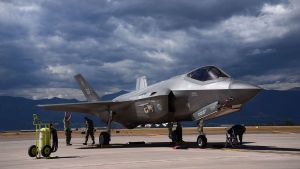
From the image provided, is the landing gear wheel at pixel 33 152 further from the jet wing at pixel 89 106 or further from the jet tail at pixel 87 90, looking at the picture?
the jet tail at pixel 87 90

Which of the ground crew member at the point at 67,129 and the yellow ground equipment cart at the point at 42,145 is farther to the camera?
the ground crew member at the point at 67,129

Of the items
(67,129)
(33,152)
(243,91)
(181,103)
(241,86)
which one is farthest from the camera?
(67,129)

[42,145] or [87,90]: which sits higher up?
[87,90]

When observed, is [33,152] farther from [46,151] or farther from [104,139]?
[104,139]

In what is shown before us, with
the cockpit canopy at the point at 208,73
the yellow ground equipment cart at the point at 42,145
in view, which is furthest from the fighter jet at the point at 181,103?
the yellow ground equipment cart at the point at 42,145

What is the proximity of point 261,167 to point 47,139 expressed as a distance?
306 inches

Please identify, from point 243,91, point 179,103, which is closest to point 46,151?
point 179,103

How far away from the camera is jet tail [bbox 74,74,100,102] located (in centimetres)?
→ 2705

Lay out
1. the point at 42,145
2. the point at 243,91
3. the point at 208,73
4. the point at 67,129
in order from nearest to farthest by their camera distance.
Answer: the point at 42,145 → the point at 243,91 → the point at 208,73 → the point at 67,129

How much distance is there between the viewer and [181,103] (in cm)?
1828

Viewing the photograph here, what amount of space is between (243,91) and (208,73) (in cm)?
222

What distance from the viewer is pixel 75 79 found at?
2747 centimetres

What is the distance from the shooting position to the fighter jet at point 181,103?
636 inches

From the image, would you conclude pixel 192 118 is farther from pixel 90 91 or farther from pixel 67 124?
pixel 90 91
